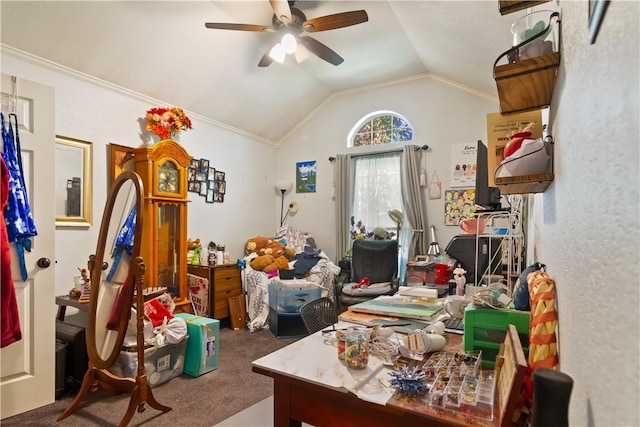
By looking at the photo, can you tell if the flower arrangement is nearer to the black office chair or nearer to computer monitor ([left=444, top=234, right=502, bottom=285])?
the black office chair

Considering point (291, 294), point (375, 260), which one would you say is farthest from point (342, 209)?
point (291, 294)

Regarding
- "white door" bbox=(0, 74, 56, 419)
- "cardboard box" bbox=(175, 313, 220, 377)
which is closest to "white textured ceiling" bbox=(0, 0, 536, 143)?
"white door" bbox=(0, 74, 56, 419)

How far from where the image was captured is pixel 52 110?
2.34 meters

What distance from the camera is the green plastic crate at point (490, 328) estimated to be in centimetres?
108

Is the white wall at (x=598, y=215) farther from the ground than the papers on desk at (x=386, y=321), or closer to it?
farther from the ground

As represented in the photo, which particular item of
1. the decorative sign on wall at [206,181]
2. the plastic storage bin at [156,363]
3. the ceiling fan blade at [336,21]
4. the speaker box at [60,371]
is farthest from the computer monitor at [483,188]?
the decorative sign on wall at [206,181]

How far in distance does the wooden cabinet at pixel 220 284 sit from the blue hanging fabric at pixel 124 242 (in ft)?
5.53

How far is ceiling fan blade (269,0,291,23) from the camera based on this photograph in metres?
2.51

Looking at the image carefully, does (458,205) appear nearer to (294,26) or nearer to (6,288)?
(294,26)

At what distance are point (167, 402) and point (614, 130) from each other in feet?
8.89

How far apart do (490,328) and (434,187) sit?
3.51m

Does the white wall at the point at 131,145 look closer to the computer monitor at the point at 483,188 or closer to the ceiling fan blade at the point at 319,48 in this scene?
the ceiling fan blade at the point at 319,48

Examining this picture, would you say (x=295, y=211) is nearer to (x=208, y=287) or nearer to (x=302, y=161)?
(x=302, y=161)

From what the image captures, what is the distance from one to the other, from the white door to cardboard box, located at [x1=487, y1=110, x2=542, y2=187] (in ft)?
8.67
